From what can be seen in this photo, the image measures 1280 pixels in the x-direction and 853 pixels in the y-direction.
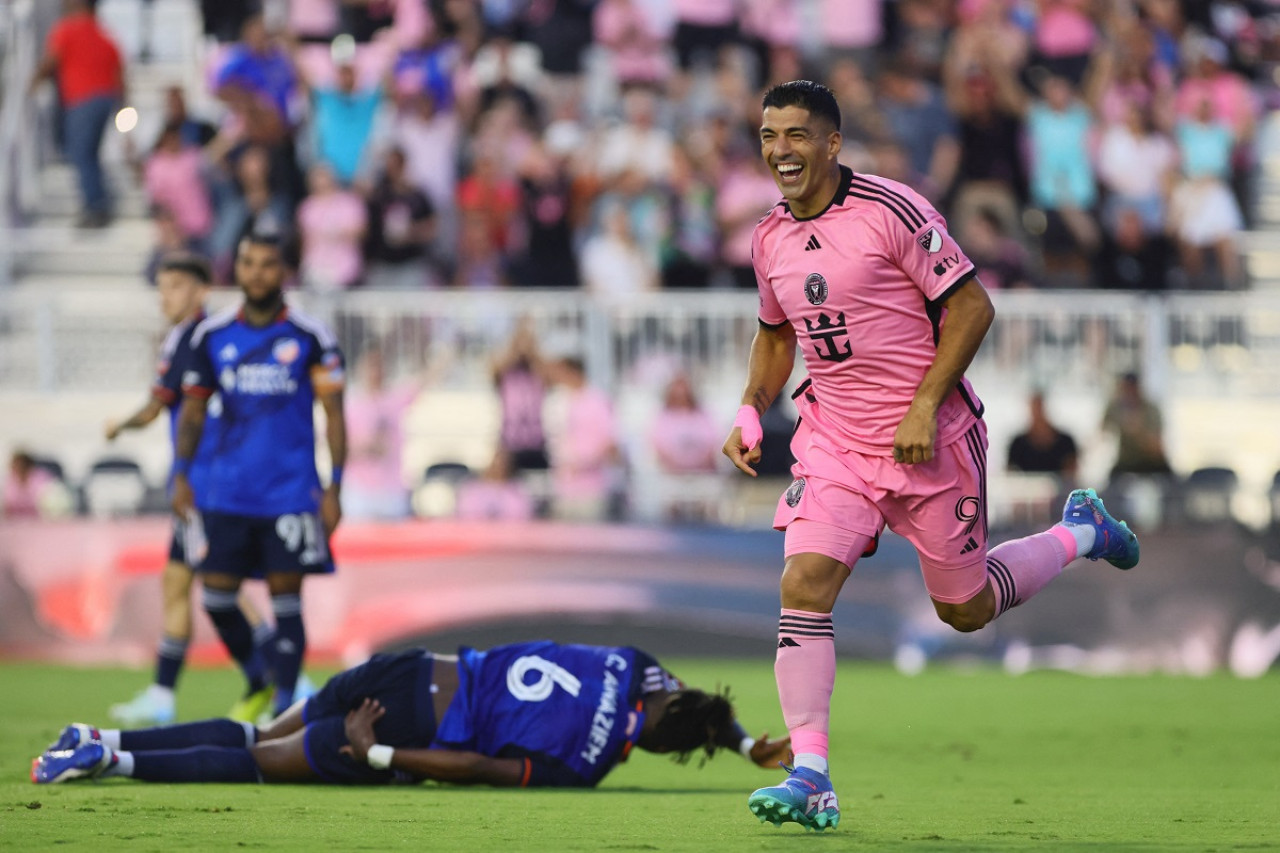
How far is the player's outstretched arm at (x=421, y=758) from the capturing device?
790 cm

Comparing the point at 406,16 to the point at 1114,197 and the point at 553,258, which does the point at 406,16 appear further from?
the point at 1114,197

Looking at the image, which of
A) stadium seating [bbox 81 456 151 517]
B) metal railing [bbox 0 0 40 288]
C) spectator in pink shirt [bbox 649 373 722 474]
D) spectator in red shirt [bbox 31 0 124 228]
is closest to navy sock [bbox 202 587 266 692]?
stadium seating [bbox 81 456 151 517]

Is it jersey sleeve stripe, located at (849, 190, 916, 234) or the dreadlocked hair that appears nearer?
jersey sleeve stripe, located at (849, 190, 916, 234)

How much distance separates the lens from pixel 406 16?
20219mm

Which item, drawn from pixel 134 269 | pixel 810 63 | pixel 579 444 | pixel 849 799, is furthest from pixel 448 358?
pixel 849 799

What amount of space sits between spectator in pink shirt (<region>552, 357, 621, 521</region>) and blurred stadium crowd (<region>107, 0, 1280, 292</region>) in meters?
1.56

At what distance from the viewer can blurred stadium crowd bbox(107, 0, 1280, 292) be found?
18375 mm

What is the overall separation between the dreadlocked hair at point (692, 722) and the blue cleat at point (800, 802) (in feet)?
3.84

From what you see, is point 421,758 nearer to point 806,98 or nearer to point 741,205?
point 806,98

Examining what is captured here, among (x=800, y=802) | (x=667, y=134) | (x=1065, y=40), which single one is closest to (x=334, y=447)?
(x=800, y=802)

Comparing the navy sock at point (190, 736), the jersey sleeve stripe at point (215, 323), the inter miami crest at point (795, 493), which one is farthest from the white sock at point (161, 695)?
the inter miami crest at point (795, 493)

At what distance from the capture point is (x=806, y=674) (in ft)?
22.8

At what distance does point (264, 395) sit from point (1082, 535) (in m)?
4.48

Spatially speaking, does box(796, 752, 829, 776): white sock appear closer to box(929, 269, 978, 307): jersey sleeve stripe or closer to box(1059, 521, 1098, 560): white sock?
box(929, 269, 978, 307): jersey sleeve stripe
